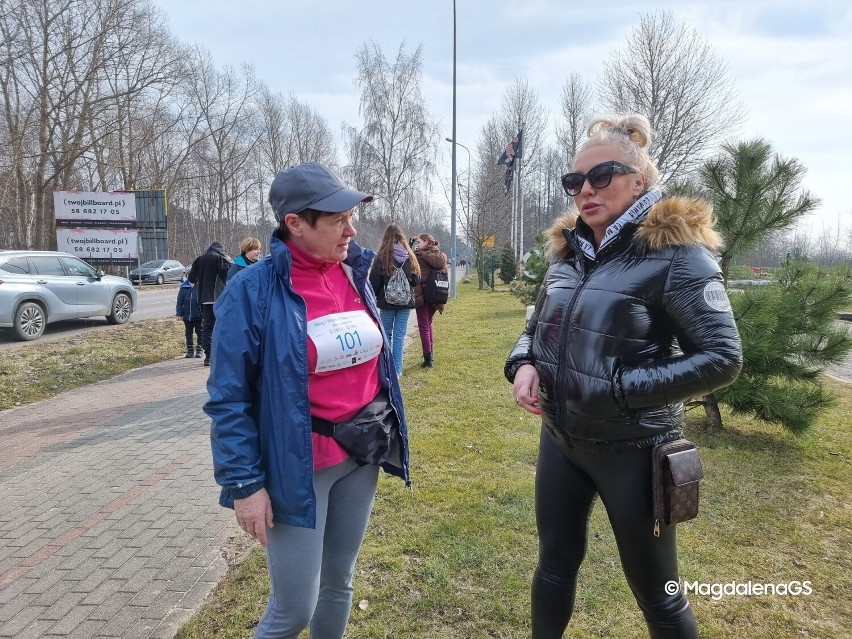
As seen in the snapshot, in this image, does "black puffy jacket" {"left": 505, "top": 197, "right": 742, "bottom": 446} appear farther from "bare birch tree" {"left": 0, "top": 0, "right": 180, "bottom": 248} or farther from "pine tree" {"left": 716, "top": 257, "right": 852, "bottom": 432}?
"bare birch tree" {"left": 0, "top": 0, "right": 180, "bottom": 248}

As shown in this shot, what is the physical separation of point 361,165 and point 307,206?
1309 inches

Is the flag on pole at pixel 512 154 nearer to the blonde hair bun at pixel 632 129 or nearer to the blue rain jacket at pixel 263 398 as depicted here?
the blonde hair bun at pixel 632 129

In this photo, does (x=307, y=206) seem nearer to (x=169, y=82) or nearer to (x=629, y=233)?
(x=629, y=233)

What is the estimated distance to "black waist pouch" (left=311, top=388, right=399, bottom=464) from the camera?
5.92 feet

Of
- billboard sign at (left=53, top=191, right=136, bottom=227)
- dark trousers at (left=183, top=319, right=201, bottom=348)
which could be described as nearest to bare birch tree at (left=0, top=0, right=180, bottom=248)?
billboard sign at (left=53, top=191, right=136, bottom=227)

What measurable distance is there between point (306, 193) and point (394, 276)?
4673mm

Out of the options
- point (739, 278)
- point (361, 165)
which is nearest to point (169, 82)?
point (361, 165)

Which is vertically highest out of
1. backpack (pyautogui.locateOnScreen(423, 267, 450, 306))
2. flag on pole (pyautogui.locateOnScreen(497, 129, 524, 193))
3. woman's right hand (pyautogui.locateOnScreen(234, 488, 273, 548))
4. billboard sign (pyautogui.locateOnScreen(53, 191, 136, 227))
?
flag on pole (pyautogui.locateOnScreen(497, 129, 524, 193))

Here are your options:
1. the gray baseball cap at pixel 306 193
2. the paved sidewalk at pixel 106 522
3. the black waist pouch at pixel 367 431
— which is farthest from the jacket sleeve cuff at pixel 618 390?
the paved sidewalk at pixel 106 522

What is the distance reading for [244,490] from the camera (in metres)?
1.60

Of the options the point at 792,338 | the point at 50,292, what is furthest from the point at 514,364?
the point at 50,292

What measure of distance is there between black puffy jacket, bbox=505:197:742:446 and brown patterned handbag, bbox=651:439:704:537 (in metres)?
0.07

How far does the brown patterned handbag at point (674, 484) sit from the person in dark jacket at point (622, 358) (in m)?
0.04

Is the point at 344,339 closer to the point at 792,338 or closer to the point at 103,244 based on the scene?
the point at 792,338
